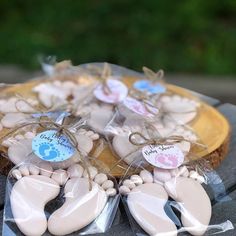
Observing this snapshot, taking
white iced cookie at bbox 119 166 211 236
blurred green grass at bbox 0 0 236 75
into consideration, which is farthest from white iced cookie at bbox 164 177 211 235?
blurred green grass at bbox 0 0 236 75

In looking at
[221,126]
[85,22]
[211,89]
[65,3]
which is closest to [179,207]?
[221,126]

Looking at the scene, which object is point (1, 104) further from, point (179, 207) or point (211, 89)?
point (211, 89)

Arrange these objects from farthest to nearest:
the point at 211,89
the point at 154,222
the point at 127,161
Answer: the point at 211,89 < the point at 127,161 < the point at 154,222

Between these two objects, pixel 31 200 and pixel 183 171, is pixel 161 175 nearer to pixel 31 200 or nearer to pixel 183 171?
pixel 183 171

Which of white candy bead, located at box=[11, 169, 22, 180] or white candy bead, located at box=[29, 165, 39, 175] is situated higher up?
white candy bead, located at box=[29, 165, 39, 175]

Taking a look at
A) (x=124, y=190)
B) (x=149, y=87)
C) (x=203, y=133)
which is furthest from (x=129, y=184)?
(x=149, y=87)

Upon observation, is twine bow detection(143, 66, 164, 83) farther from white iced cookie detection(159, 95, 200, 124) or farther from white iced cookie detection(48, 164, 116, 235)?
white iced cookie detection(48, 164, 116, 235)
